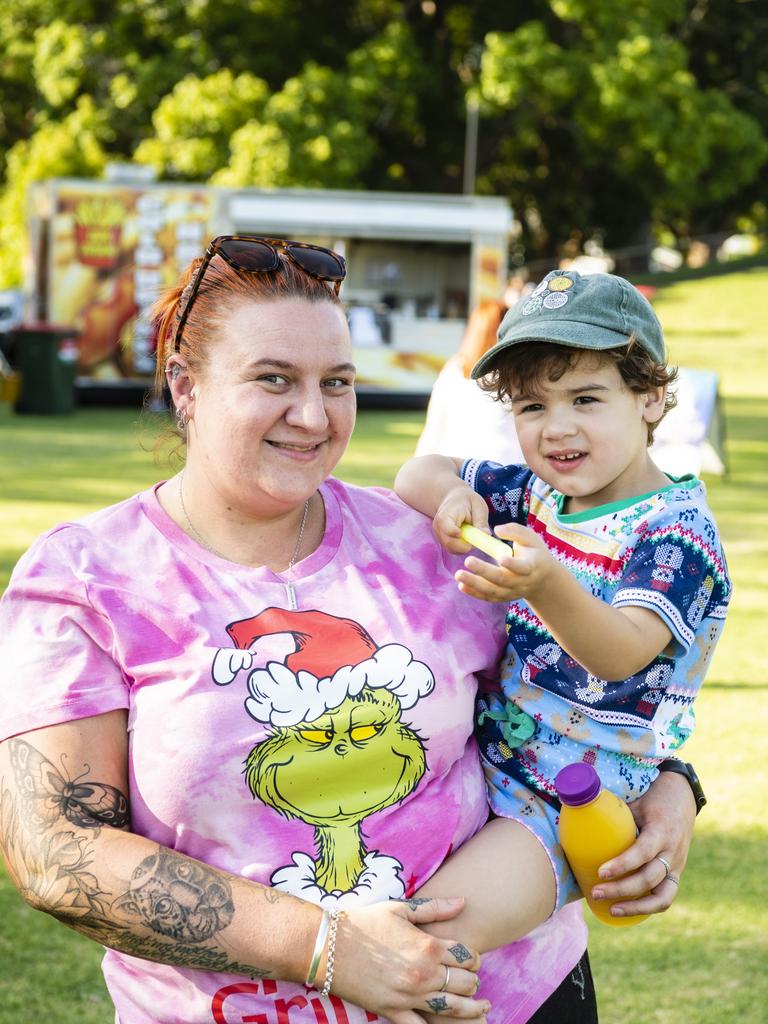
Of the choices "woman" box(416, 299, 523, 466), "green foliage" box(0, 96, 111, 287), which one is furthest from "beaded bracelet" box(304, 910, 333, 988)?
"green foliage" box(0, 96, 111, 287)

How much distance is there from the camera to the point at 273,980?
195 centimetres

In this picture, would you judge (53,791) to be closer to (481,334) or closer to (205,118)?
(481,334)

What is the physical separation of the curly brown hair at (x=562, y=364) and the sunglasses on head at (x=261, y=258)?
0.38 metres

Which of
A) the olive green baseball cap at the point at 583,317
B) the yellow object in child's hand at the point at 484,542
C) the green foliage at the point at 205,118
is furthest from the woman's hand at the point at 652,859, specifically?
the green foliage at the point at 205,118

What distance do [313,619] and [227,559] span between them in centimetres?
17

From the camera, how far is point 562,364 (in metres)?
2.38

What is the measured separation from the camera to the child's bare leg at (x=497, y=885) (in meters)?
2.07

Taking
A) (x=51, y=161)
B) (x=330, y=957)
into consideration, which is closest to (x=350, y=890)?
(x=330, y=957)

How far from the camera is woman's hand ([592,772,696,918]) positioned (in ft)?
7.07

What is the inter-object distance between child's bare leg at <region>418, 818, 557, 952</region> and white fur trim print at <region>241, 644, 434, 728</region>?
267 millimetres

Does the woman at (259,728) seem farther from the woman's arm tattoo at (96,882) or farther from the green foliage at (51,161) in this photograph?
the green foliage at (51,161)

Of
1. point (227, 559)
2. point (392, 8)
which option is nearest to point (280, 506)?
point (227, 559)

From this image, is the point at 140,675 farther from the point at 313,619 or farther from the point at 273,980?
the point at 273,980

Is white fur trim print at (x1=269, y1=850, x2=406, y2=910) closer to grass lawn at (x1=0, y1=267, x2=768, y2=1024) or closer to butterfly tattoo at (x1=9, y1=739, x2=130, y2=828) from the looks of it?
butterfly tattoo at (x1=9, y1=739, x2=130, y2=828)
